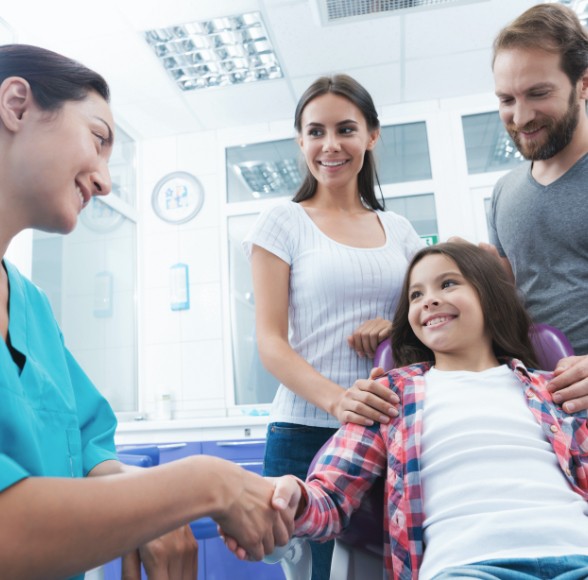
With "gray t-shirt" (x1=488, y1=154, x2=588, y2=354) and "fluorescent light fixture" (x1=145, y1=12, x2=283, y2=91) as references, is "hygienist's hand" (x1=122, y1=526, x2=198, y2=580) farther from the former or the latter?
"fluorescent light fixture" (x1=145, y1=12, x2=283, y2=91)

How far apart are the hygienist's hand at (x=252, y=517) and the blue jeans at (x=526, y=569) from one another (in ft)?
0.97

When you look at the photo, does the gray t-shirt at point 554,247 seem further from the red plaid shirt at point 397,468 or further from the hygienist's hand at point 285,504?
the hygienist's hand at point 285,504

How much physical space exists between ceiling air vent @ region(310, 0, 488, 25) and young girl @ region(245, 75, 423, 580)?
166 cm

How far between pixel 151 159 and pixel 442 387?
3.66 m

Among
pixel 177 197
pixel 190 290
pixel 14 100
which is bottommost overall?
pixel 14 100

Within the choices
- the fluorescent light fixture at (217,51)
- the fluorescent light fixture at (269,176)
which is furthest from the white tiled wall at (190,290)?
the fluorescent light fixture at (217,51)

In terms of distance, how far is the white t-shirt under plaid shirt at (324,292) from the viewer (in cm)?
140

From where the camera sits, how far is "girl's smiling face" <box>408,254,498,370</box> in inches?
54.8

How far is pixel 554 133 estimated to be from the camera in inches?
62.4

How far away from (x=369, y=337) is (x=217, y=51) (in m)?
2.73

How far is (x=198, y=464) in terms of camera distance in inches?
31.9

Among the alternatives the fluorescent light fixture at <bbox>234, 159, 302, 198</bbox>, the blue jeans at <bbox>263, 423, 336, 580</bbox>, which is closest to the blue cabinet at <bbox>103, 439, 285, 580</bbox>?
the blue jeans at <bbox>263, 423, 336, 580</bbox>

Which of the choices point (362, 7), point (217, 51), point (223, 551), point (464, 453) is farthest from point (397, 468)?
point (217, 51)

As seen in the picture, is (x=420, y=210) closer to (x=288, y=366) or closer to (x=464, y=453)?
(x=288, y=366)
